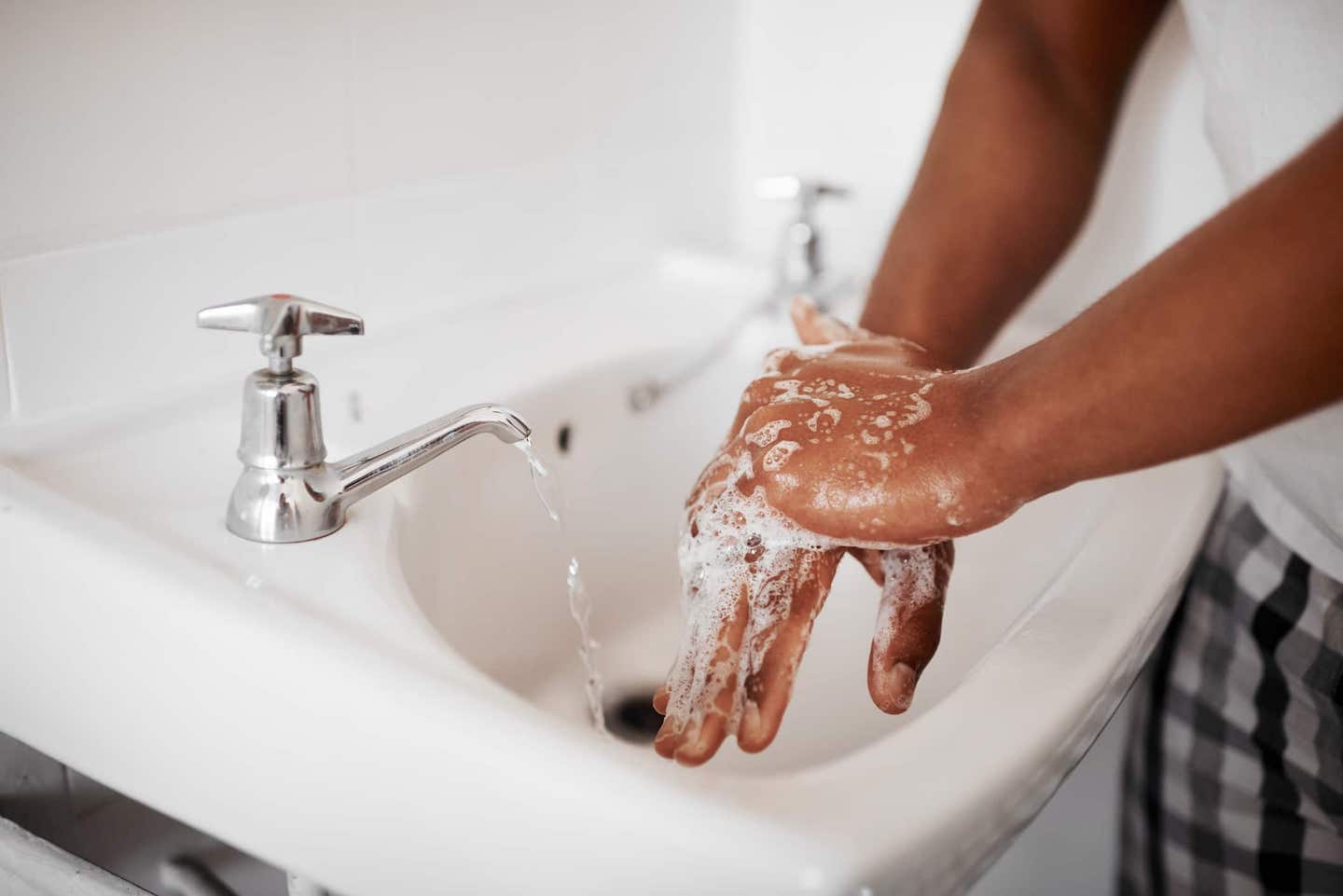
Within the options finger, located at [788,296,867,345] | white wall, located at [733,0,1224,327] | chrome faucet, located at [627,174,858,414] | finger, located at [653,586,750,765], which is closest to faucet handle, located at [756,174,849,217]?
chrome faucet, located at [627,174,858,414]

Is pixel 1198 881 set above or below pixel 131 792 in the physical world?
below

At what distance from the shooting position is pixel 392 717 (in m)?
0.42

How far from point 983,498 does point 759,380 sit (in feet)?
0.50

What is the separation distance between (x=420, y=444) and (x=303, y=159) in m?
0.29

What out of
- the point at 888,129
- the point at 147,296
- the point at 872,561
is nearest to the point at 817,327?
the point at 872,561

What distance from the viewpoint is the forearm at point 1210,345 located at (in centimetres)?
39

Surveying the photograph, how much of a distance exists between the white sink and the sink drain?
0.10ft

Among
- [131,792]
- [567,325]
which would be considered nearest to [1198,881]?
[567,325]

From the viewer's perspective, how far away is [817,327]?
69 centimetres

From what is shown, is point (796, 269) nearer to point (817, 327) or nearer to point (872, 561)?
point (817, 327)

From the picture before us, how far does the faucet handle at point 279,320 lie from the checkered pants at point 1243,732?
599mm

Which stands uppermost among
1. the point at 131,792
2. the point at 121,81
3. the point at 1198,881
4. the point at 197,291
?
the point at 121,81

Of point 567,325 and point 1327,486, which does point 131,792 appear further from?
point 1327,486

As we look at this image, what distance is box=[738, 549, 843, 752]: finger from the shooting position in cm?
50
